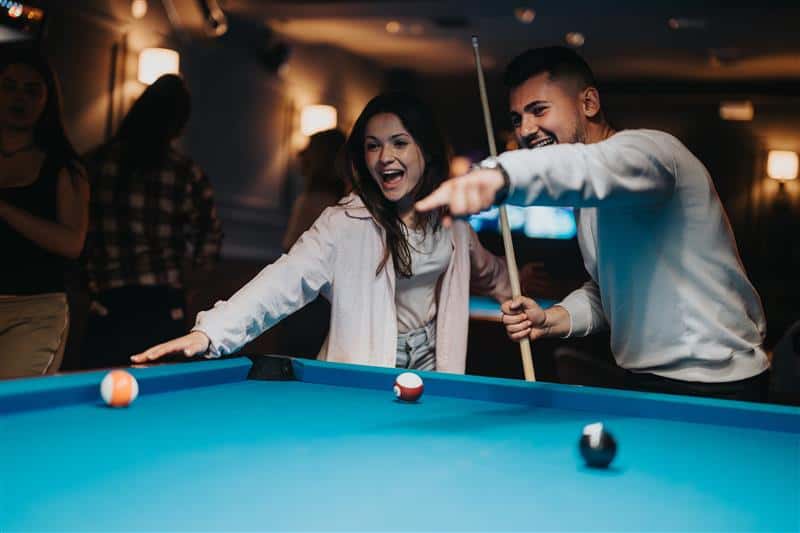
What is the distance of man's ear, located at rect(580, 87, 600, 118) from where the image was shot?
219 centimetres

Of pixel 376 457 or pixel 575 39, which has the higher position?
pixel 575 39

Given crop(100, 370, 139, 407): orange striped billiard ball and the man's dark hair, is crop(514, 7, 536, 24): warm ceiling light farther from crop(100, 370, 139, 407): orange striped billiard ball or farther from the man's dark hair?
crop(100, 370, 139, 407): orange striped billiard ball

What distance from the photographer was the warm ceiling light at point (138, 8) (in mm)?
Result: 5285

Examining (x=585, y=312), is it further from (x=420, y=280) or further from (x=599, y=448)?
(x=599, y=448)

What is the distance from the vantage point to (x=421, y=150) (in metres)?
2.77

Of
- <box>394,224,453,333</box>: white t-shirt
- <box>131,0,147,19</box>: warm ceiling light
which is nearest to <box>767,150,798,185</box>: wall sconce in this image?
<box>131,0,147,19</box>: warm ceiling light

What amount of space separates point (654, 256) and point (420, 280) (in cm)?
88

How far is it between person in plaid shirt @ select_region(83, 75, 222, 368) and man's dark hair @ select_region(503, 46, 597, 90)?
1736 mm

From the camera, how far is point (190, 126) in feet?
19.9

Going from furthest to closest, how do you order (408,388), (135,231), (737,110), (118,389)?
(737,110) → (135,231) → (408,388) → (118,389)

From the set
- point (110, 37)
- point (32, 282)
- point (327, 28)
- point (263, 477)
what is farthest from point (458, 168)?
point (263, 477)

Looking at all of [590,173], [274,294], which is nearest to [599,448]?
[590,173]

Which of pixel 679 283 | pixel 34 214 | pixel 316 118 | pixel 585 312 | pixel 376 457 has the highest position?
pixel 316 118

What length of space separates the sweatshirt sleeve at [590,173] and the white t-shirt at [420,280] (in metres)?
1.01
